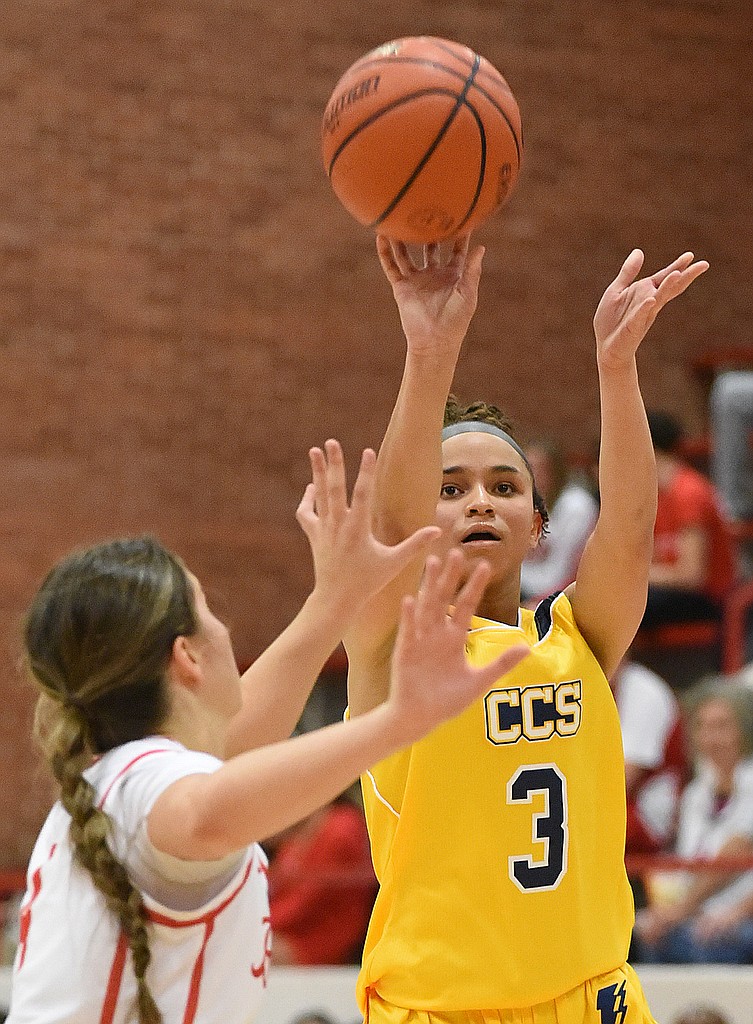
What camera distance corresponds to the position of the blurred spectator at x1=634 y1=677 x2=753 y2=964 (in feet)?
18.2

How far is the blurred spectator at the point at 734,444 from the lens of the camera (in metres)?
7.55

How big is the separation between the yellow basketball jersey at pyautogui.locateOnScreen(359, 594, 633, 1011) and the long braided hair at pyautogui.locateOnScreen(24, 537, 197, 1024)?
718 millimetres

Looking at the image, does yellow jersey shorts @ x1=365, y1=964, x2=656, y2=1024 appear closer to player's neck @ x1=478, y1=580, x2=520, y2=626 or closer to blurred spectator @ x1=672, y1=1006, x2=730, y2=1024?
player's neck @ x1=478, y1=580, x2=520, y2=626

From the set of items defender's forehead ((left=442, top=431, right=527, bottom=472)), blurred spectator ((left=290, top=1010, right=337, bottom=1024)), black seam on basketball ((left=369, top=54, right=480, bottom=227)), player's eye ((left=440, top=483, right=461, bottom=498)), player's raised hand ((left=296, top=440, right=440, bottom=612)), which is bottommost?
blurred spectator ((left=290, top=1010, right=337, bottom=1024))

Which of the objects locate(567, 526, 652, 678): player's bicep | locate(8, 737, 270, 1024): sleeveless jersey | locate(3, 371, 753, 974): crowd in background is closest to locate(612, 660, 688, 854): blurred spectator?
locate(3, 371, 753, 974): crowd in background

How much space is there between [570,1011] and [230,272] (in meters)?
6.65

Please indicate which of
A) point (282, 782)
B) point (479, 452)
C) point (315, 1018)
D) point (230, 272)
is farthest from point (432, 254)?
point (230, 272)

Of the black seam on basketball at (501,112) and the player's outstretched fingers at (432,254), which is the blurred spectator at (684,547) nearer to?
the black seam on basketball at (501,112)

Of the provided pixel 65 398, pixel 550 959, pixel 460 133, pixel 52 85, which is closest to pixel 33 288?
pixel 65 398

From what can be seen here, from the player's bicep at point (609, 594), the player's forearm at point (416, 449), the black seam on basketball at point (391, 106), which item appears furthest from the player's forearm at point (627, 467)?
the black seam on basketball at point (391, 106)

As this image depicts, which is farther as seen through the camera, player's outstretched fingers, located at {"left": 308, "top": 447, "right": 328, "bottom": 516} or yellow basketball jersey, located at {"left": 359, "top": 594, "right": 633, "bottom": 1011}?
yellow basketball jersey, located at {"left": 359, "top": 594, "right": 633, "bottom": 1011}

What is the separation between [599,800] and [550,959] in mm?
326

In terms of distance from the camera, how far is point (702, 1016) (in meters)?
5.22

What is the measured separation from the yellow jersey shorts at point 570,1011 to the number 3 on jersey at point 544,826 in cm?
21
